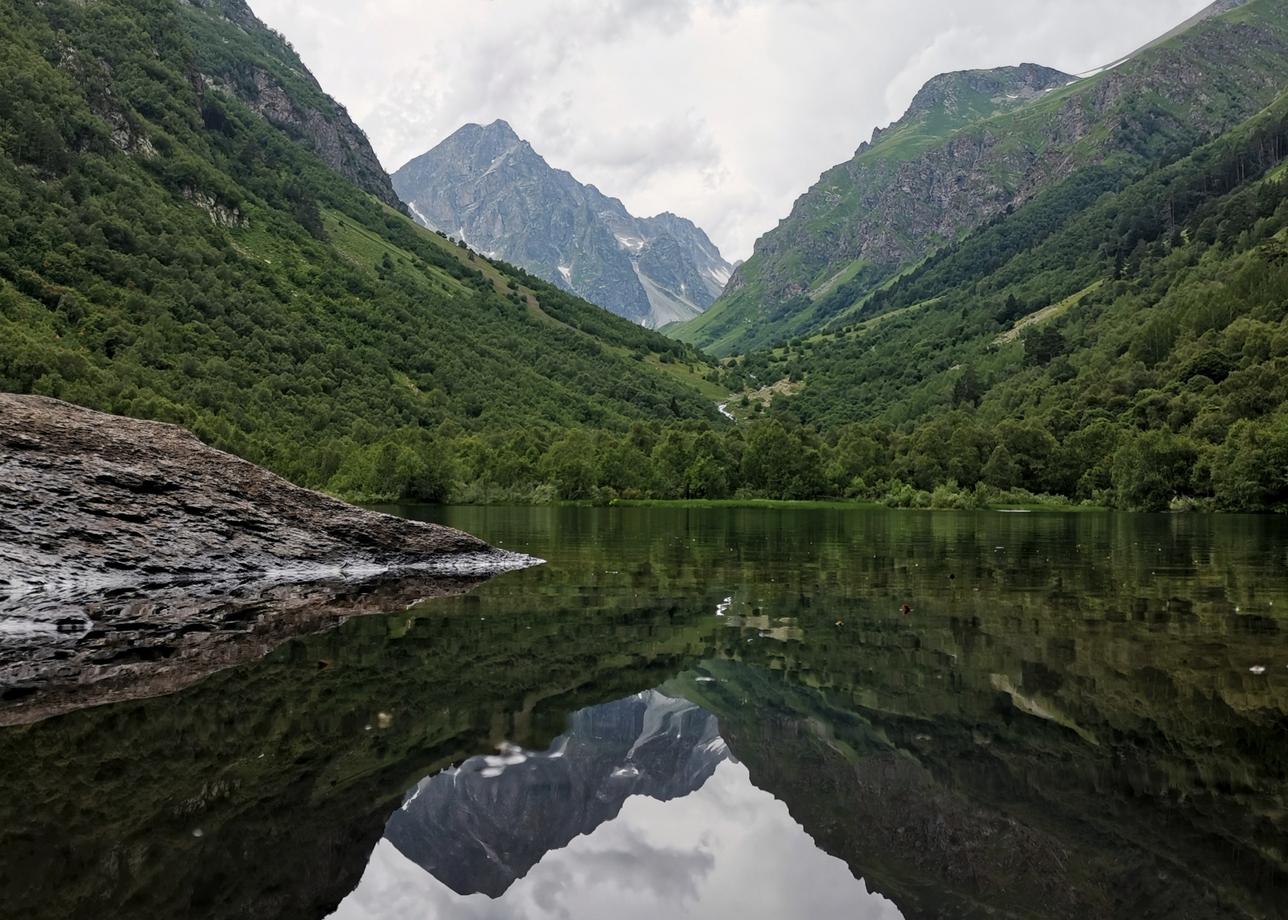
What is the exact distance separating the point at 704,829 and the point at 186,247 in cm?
21149

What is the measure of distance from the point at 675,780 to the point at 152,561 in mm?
17503

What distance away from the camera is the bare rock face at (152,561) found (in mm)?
13602

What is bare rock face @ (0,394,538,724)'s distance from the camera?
44.6 ft

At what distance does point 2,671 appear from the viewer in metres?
12.5

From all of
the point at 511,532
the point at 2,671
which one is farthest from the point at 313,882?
the point at 511,532

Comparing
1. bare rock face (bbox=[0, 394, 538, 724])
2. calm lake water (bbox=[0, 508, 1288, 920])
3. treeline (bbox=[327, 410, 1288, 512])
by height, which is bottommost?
calm lake water (bbox=[0, 508, 1288, 920])

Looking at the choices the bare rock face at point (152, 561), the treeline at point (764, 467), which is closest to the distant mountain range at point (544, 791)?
the bare rock face at point (152, 561)

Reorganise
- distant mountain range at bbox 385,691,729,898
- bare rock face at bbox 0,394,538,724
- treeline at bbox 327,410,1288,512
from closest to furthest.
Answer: distant mountain range at bbox 385,691,729,898, bare rock face at bbox 0,394,538,724, treeline at bbox 327,410,1288,512

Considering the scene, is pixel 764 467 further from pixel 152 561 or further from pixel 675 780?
pixel 675 780

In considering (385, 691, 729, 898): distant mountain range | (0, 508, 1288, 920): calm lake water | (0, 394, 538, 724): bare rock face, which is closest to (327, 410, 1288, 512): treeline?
(0, 394, 538, 724): bare rock face

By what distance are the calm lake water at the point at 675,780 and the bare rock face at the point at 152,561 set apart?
1.99m

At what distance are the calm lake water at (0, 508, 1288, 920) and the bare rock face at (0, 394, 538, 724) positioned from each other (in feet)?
6.52

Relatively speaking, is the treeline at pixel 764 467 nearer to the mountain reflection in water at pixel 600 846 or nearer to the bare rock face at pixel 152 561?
the bare rock face at pixel 152 561

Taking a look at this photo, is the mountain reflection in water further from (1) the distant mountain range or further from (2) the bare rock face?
(2) the bare rock face
